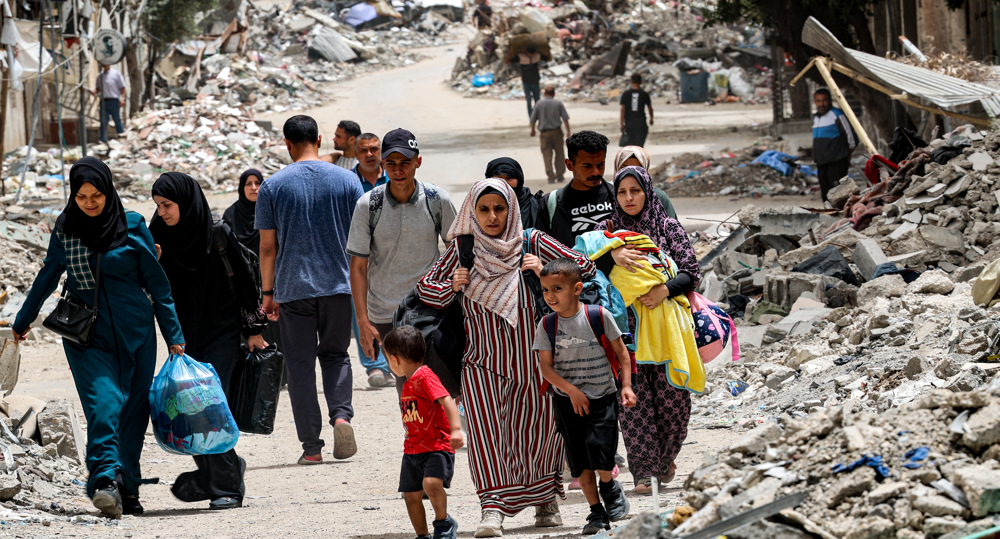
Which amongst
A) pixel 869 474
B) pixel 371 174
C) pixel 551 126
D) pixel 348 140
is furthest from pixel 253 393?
pixel 551 126

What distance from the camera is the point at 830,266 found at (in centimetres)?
901

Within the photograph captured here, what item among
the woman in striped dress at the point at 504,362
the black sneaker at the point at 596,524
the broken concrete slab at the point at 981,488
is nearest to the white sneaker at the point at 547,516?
the woman in striped dress at the point at 504,362

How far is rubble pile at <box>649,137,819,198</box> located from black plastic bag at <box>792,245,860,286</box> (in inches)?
250

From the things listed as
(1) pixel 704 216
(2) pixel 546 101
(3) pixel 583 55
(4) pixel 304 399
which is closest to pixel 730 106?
(3) pixel 583 55

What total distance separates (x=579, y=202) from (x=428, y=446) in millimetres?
1500

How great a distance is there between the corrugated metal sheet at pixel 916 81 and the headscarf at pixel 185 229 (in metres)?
7.23

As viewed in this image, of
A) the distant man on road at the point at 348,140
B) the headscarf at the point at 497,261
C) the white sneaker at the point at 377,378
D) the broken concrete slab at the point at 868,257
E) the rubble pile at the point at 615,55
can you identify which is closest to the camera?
the headscarf at the point at 497,261

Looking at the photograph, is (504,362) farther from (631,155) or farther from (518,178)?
(631,155)

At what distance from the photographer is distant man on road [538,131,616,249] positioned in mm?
5105

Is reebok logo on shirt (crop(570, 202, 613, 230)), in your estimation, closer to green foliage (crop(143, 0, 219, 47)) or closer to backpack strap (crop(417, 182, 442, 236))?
backpack strap (crop(417, 182, 442, 236))

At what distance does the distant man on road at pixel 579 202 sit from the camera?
5.11 meters

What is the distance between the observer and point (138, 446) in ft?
16.8

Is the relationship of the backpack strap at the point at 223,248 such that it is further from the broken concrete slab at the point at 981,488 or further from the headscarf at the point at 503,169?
the broken concrete slab at the point at 981,488

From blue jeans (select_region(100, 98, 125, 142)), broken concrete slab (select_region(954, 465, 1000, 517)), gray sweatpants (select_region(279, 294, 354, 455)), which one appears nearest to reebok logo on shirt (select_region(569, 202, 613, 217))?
gray sweatpants (select_region(279, 294, 354, 455))
